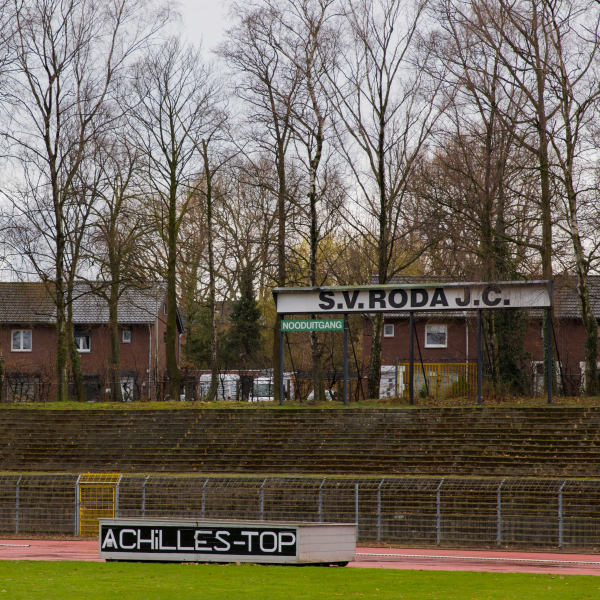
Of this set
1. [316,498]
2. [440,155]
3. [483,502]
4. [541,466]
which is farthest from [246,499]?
[440,155]

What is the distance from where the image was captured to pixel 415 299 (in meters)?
30.6

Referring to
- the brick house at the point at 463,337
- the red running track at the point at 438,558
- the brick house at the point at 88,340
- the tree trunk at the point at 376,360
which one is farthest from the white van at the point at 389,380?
the red running track at the point at 438,558

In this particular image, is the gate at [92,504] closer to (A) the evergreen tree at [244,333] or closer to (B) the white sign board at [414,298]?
(B) the white sign board at [414,298]

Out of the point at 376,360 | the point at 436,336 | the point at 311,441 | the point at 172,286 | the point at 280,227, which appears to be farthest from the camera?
the point at 436,336

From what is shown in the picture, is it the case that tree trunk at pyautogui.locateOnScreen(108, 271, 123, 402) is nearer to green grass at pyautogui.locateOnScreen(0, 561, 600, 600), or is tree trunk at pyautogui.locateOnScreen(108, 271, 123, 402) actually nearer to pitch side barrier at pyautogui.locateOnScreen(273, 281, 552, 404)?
pitch side barrier at pyautogui.locateOnScreen(273, 281, 552, 404)

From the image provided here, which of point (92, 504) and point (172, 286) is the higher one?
point (172, 286)

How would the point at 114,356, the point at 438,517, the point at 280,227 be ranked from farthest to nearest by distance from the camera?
the point at 114,356 → the point at 280,227 → the point at 438,517

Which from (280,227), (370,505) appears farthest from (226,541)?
(280,227)

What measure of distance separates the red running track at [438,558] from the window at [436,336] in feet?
97.4

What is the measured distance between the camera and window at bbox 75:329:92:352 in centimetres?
5281

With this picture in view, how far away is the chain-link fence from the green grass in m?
4.59

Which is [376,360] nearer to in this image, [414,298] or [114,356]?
[414,298]

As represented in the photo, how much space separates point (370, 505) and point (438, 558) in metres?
2.78

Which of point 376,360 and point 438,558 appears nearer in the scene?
point 438,558
